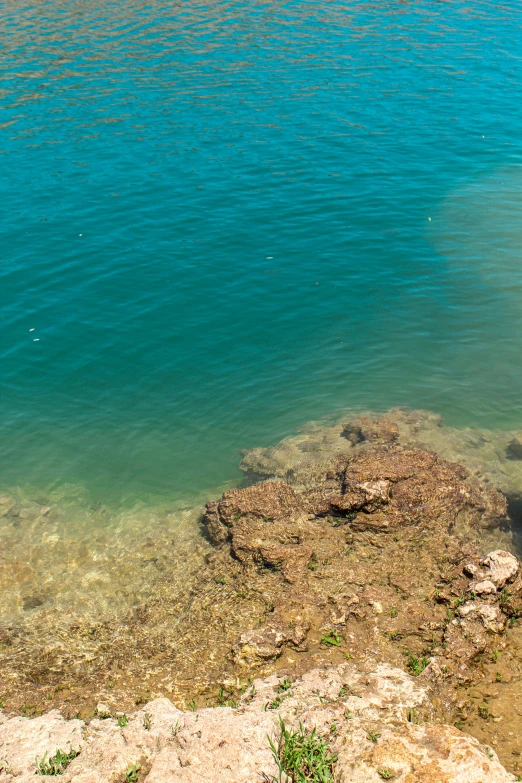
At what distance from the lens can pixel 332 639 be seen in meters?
8.96

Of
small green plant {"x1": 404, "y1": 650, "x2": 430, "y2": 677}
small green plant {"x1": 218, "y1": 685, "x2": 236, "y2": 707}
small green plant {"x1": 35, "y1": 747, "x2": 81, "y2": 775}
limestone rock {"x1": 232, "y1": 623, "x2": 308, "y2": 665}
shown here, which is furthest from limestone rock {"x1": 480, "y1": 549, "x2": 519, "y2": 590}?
small green plant {"x1": 35, "y1": 747, "x2": 81, "y2": 775}

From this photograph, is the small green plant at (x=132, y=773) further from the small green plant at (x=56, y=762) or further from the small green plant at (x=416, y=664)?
the small green plant at (x=416, y=664)

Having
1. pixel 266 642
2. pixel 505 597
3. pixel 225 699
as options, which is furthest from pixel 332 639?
pixel 505 597

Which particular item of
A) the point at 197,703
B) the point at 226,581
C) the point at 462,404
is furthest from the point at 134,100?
the point at 197,703

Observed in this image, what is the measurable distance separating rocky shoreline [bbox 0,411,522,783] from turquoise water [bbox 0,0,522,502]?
405 centimetres

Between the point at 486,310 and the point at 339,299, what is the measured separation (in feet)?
14.7

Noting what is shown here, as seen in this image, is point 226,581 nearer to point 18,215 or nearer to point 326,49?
point 18,215

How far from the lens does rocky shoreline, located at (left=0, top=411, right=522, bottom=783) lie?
7.09m

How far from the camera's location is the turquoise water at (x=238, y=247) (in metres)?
16.7

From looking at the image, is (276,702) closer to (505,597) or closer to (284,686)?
(284,686)

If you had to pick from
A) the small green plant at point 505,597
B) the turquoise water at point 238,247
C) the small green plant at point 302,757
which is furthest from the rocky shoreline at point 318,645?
the turquoise water at point 238,247

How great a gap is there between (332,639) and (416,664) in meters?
1.16

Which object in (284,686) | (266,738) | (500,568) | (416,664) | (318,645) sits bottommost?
(318,645)

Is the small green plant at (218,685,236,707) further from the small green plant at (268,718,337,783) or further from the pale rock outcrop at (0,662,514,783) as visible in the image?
the small green plant at (268,718,337,783)
